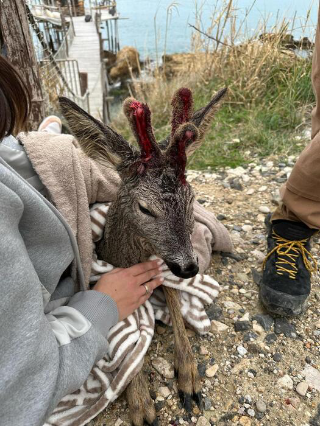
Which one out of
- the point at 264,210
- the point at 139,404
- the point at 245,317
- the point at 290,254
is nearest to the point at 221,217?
the point at 264,210

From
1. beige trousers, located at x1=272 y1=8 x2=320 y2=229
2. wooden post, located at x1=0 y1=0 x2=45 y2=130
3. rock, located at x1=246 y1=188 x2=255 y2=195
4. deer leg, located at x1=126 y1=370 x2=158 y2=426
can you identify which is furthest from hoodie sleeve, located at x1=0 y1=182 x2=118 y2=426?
rock, located at x1=246 y1=188 x2=255 y2=195

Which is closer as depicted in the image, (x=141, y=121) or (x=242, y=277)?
(x=141, y=121)

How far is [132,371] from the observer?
1.85m

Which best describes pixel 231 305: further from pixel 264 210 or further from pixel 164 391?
pixel 264 210

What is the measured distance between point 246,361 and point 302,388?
32 cm

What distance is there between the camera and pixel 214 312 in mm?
2408

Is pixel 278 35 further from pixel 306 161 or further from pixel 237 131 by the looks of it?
pixel 306 161

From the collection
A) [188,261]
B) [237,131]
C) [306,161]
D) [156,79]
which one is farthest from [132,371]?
[156,79]

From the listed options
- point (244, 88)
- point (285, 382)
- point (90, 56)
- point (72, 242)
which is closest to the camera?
point (72, 242)

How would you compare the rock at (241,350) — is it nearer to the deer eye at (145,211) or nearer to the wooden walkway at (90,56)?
the deer eye at (145,211)

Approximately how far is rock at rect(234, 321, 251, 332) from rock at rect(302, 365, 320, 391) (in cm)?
40

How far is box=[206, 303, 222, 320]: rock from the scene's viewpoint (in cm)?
238

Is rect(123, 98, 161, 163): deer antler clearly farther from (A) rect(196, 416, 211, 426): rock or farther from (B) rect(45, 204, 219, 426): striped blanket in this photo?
(A) rect(196, 416, 211, 426): rock

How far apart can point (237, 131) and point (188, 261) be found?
11.6 feet
